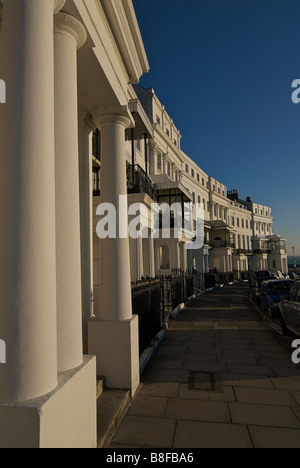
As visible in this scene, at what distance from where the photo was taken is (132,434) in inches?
135

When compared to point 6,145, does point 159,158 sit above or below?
above

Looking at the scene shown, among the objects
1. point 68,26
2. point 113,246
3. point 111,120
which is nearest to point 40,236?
point 68,26

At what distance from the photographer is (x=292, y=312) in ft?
24.0

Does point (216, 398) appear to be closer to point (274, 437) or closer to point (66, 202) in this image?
point (274, 437)

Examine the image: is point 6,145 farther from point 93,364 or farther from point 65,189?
point 93,364

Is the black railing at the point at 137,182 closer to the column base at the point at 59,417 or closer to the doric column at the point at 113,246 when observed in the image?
the doric column at the point at 113,246

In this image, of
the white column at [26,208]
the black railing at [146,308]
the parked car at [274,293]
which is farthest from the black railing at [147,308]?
the parked car at [274,293]

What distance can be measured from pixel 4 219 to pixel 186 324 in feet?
30.6

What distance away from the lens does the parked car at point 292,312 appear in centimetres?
694

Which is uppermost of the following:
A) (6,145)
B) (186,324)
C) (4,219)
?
(6,145)

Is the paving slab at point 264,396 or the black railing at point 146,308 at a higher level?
the black railing at point 146,308

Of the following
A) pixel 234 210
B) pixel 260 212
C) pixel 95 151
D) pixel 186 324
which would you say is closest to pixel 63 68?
pixel 95 151

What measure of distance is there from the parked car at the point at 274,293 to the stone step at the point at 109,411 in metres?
8.82

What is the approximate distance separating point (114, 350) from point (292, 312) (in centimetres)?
493
